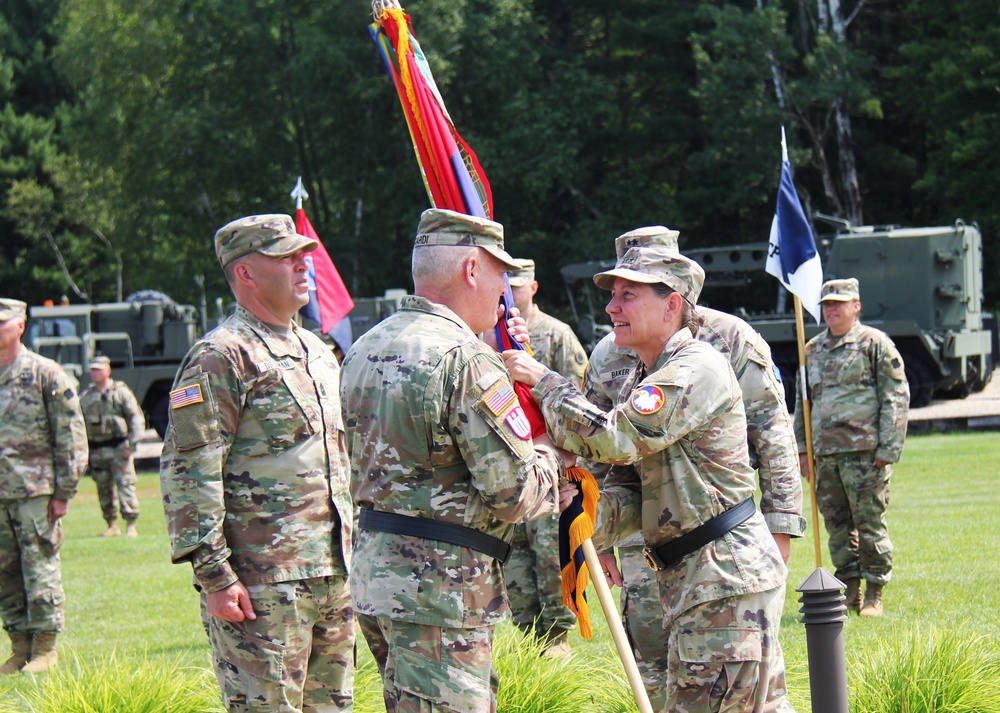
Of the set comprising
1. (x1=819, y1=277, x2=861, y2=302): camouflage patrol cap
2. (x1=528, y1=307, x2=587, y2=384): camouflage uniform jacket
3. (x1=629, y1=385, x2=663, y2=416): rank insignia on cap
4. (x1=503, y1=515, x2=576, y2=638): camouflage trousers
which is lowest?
(x1=503, y1=515, x2=576, y2=638): camouflage trousers

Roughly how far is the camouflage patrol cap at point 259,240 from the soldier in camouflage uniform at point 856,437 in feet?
17.7

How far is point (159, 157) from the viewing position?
124 feet

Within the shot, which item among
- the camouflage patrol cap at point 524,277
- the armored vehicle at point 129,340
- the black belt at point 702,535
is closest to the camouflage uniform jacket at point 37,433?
the camouflage patrol cap at point 524,277

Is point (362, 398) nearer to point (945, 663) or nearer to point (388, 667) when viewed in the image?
point (388, 667)

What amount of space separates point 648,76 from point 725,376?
3513 cm

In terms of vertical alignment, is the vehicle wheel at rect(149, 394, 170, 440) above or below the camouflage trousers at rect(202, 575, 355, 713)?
below

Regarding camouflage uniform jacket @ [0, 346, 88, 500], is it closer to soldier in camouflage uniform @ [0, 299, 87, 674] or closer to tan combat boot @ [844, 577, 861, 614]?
soldier in camouflage uniform @ [0, 299, 87, 674]

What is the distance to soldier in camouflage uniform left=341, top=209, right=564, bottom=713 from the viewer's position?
12.9 ft

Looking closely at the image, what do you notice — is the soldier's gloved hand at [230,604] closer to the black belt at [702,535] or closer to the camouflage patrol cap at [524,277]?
the black belt at [702,535]

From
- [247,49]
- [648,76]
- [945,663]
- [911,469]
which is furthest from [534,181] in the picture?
[945,663]

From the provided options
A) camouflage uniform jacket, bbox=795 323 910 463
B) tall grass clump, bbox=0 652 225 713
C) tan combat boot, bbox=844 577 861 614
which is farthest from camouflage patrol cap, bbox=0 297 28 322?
tan combat boot, bbox=844 577 861 614

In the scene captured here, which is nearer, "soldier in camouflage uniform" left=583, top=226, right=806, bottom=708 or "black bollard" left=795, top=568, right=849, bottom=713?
"black bollard" left=795, top=568, right=849, bottom=713

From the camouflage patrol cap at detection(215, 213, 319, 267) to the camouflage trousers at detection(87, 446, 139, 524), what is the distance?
1146 centimetres

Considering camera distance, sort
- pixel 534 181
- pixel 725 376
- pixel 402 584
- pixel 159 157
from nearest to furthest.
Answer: pixel 402 584 → pixel 725 376 → pixel 534 181 → pixel 159 157
